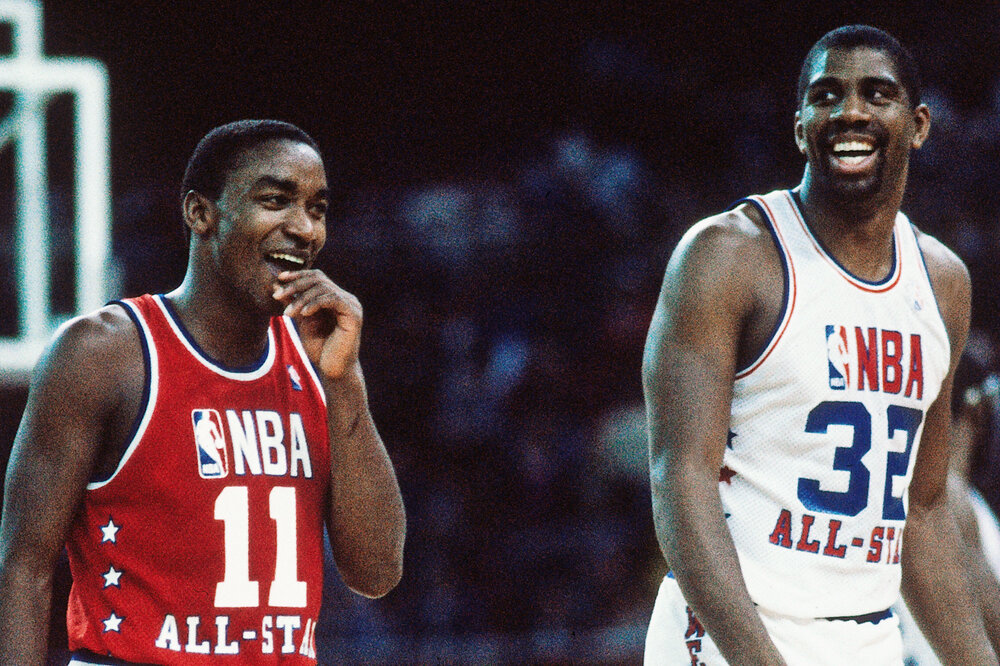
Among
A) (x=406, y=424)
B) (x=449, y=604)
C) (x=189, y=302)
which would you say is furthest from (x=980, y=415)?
(x=406, y=424)

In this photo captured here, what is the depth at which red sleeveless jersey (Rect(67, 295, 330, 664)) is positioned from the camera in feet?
7.36

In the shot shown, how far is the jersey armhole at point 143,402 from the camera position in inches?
89.7

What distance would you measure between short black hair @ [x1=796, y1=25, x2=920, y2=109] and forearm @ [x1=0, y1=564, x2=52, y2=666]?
173 cm

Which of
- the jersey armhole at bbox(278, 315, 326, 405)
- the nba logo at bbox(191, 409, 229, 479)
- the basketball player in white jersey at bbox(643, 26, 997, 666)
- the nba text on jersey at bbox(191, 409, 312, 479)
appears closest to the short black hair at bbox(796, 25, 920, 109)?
the basketball player in white jersey at bbox(643, 26, 997, 666)

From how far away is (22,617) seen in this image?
2.18 m

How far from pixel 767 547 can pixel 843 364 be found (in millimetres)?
378

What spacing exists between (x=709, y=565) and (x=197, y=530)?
2.98 ft

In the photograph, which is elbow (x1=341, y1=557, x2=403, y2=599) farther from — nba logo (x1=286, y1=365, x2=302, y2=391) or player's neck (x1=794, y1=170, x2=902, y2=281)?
player's neck (x1=794, y1=170, x2=902, y2=281)

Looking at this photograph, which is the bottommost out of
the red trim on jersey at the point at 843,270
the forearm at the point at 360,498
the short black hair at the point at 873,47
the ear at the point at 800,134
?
the forearm at the point at 360,498

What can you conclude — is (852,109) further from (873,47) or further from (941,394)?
(941,394)

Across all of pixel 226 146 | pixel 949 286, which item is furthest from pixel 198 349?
pixel 949 286

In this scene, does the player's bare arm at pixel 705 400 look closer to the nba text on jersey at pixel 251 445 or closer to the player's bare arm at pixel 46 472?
the nba text on jersey at pixel 251 445

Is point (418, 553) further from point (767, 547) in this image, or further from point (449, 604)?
point (767, 547)

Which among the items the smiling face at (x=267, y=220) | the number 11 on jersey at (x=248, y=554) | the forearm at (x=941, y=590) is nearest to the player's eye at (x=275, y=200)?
the smiling face at (x=267, y=220)
